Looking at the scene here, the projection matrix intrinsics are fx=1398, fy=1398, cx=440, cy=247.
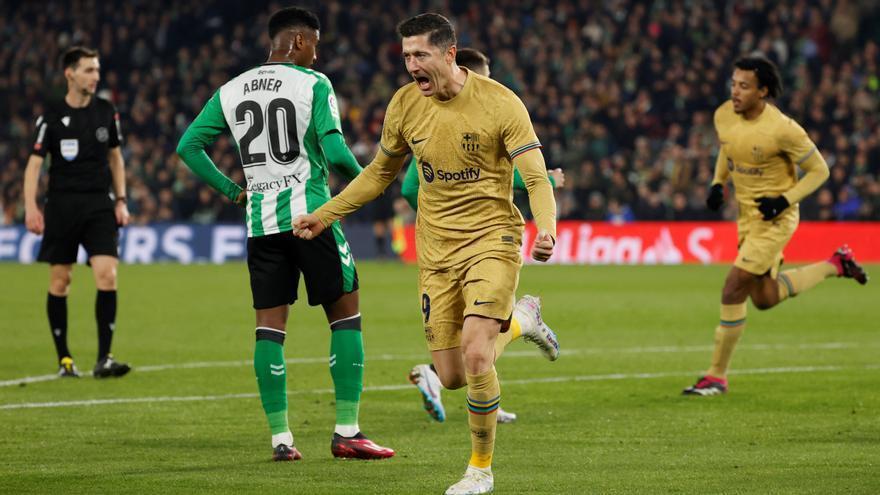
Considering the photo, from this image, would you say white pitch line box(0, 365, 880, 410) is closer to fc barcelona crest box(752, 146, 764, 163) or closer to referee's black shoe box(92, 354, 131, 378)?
referee's black shoe box(92, 354, 131, 378)

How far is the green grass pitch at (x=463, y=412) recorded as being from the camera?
6684mm

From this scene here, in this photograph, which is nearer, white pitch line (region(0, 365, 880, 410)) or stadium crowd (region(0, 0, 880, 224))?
white pitch line (region(0, 365, 880, 410))

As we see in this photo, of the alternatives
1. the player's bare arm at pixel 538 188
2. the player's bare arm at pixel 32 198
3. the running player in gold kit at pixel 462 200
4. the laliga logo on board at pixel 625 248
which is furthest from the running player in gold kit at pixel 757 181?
the laliga logo on board at pixel 625 248

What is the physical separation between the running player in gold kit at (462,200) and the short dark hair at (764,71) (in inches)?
160

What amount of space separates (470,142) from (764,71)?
14.4 ft

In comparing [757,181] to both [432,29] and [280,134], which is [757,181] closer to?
[280,134]

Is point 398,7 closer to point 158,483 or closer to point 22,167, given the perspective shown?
point 22,167

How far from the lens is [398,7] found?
3553 centimetres

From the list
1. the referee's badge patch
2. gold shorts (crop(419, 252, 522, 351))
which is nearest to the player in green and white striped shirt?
gold shorts (crop(419, 252, 522, 351))

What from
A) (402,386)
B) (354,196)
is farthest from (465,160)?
(402,386)

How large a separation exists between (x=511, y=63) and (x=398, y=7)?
14.4 feet

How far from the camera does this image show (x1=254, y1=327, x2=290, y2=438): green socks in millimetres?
7406

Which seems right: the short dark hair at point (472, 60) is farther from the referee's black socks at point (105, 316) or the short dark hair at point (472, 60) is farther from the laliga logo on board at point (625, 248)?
the laliga logo on board at point (625, 248)

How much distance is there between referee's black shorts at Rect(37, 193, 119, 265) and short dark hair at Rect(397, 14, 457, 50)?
212 inches
